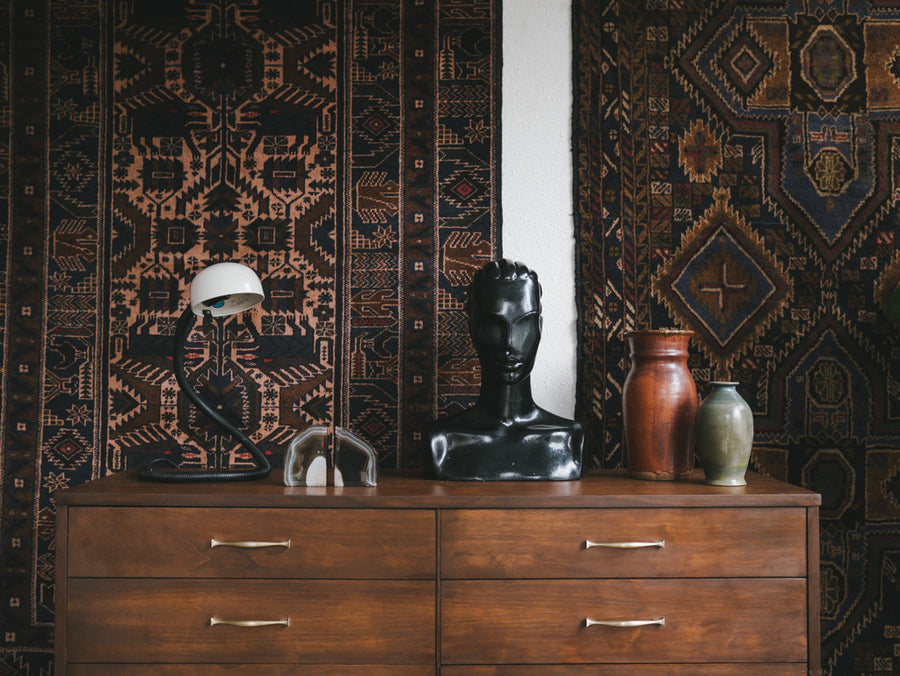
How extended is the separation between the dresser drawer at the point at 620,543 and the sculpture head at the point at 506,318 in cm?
42

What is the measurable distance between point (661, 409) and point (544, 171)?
0.88 metres

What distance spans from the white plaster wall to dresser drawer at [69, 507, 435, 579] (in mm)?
776

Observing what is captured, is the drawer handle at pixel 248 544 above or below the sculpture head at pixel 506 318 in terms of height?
below

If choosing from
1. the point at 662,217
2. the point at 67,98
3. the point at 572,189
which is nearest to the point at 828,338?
the point at 662,217

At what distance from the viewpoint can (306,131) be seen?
2312mm

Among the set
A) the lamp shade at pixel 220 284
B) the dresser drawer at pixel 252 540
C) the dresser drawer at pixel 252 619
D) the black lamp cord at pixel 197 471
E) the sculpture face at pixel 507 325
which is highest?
the lamp shade at pixel 220 284

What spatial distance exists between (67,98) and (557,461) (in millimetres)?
1918

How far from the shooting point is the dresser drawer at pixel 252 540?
169cm

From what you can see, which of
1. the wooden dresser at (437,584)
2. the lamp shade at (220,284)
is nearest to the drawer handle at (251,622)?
the wooden dresser at (437,584)

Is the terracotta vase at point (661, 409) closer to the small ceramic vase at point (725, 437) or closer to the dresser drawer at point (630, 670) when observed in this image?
the small ceramic vase at point (725, 437)

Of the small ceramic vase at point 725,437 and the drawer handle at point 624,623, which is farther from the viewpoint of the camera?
the small ceramic vase at point 725,437

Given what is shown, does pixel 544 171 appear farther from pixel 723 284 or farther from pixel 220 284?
pixel 220 284

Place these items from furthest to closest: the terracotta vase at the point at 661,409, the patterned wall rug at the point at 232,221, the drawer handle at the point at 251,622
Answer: the patterned wall rug at the point at 232,221 → the terracotta vase at the point at 661,409 → the drawer handle at the point at 251,622

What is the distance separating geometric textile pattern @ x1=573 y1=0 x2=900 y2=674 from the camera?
226 cm
